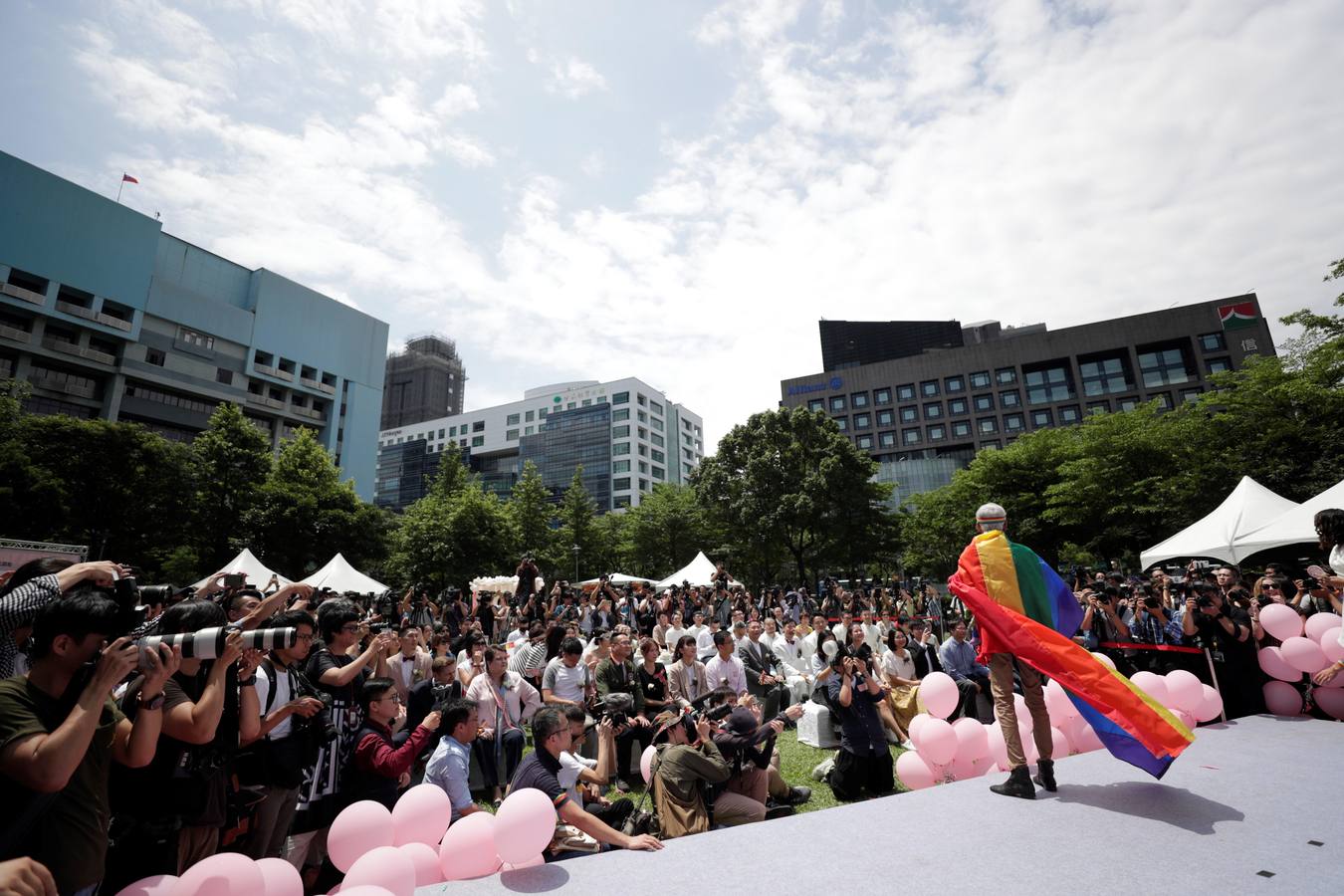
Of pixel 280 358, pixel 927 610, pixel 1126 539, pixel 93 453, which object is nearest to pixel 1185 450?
pixel 1126 539

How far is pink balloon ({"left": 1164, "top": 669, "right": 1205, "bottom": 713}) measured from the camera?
5.49 meters

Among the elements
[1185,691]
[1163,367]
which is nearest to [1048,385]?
[1163,367]

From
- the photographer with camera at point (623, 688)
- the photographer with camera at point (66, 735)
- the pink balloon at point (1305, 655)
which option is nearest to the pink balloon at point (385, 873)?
the photographer with camera at point (66, 735)

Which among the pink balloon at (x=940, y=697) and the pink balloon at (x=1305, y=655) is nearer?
the pink balloon at (x=1305, y=655)

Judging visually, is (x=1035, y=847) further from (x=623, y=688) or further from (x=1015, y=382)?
(x=1015, y=382)

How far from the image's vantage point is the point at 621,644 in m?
7.20

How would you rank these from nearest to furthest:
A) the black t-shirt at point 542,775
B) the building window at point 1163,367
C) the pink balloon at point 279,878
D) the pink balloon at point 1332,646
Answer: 1. the pink balloon at point 279,878
2. the black t-shirt at point 542,775
3. the pink balloon at point 1332,646
4. the building window at point 1163,367

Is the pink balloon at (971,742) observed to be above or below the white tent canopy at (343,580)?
below

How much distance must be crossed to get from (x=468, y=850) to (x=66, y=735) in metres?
2.22

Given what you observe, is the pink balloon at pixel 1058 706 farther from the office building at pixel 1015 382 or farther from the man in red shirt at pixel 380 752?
the office building at pixel 1015 382

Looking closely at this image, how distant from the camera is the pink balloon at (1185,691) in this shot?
5.49 meters

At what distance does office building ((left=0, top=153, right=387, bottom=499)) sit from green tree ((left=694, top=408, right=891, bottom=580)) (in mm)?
44834

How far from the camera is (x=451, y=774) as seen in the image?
4262 millimetres

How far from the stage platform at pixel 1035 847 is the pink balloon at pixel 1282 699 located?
7.92 ft
